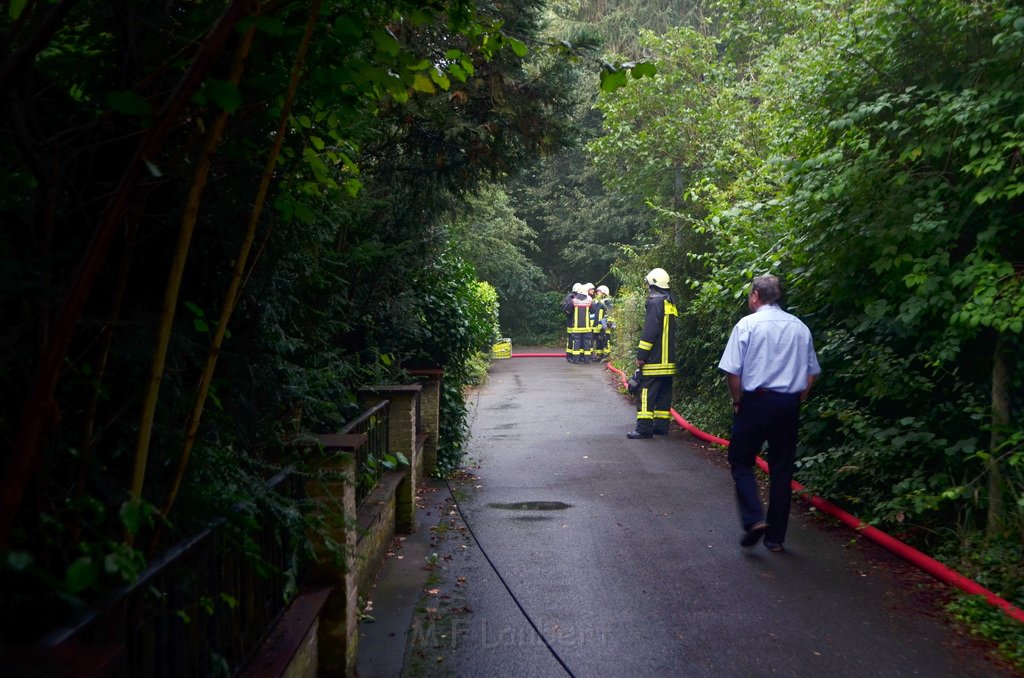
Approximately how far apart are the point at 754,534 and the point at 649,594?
1304 millimetres

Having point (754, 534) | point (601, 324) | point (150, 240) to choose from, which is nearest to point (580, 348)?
point (601, 324)

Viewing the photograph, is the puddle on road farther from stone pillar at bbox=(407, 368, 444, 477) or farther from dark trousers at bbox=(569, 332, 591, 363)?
dark trousers at bbox=(569, 332, 591, 363)

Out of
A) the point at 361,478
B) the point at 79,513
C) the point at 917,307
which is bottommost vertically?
the point at 361,478

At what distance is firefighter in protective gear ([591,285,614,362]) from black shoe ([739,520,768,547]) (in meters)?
21.3

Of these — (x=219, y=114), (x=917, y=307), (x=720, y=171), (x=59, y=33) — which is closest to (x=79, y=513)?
(x=219, y=114)

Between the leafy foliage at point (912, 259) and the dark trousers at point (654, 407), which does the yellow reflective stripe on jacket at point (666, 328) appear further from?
the leafy foliage at point (912, 259)

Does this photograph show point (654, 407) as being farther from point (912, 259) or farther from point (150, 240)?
point (150, 240)

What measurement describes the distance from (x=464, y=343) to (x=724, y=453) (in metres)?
3.47

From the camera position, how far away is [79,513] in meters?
2.43

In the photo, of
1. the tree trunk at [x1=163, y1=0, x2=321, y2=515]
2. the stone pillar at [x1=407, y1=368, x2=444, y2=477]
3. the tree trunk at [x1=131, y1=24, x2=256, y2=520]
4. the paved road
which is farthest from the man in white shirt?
the tree trunk at [x1=131, y1=24, x2=256, y2=520]

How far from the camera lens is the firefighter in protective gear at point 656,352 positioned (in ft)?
40.3

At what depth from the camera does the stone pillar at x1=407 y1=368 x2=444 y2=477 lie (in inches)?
372

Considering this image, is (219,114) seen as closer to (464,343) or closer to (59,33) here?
(59,33)

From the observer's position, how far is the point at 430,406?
9.53 metres
